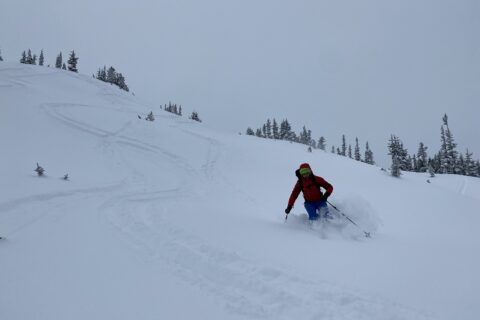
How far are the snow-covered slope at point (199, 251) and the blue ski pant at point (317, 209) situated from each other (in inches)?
13.2

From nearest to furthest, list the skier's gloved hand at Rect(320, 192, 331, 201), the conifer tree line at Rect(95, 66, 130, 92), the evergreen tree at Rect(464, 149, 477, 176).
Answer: the skier's gloved hand at Rect(320, 192, 331, 201) → the evergreen tree at Rect(464, 149, 477, 176) → the conifer tree line at Rect(95, 66, 130, 92)

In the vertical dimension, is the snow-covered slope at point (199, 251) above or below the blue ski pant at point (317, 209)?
below

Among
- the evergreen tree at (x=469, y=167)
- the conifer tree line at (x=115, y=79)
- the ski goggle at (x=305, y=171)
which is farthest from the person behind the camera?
the conifer tree line at (x=115, y=79)

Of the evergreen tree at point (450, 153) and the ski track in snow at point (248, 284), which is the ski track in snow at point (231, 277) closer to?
the ski track in snow at point (248, 284)

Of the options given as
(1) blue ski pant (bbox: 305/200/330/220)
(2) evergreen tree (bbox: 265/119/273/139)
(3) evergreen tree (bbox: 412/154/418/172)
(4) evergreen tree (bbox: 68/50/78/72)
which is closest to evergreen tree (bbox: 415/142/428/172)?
(3) evergreen tree (bbox: 412/154/418/172)

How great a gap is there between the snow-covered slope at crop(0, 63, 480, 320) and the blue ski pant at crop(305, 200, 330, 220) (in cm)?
33

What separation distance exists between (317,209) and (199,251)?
4.26 m

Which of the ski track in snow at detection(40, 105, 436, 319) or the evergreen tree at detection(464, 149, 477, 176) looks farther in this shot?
the evergreen tree at detection(464, 149, 477, 176)

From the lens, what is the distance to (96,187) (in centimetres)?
1342

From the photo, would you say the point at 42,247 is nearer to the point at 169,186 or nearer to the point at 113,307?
the point at 113,307

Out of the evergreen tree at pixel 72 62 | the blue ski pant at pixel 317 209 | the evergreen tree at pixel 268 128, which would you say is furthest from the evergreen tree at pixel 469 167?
the evergreen tree at pixel 72 62

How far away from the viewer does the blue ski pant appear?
9.89 meters

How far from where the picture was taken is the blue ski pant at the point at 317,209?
389 inches

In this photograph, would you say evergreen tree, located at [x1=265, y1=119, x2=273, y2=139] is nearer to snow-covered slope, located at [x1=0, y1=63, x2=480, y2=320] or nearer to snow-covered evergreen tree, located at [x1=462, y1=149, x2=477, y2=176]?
snow-covered evergreen tree, located at [x1=462, y1=149, x2=477, y2=176]
